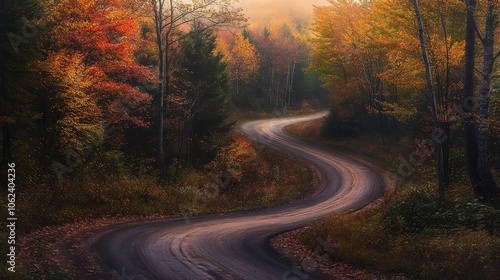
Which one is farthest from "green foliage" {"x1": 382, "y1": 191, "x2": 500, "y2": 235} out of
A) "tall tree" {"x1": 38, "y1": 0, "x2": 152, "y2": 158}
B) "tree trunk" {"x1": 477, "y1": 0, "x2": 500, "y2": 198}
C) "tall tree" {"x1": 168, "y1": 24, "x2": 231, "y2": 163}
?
"tall tree" {"x1": 168, "y1": 24, "x2": 231, "y2": 163}

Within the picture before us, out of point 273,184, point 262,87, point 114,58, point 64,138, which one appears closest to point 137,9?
point 114,58

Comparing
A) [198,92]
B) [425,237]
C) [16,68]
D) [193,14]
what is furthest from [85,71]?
[425,237]

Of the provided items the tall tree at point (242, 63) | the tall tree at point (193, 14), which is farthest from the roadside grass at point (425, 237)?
the tall tree at point (242, 63)

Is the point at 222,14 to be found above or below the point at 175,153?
above

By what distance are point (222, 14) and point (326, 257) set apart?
623 inches

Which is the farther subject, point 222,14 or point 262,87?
point 262,87

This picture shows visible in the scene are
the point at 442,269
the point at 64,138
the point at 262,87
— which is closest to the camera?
the point at 442,269

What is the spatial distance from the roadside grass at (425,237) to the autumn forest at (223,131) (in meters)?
0.05

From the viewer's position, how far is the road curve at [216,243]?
8930 millimetres

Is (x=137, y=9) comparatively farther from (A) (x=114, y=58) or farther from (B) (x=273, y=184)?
(B) (x=273, y=184)

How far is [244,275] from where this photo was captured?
8.80m

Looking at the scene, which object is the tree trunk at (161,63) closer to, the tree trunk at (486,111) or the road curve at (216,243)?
the road curve at (216,243)

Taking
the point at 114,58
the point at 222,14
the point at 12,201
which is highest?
the point at 222,14

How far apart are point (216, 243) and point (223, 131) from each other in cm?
1678
